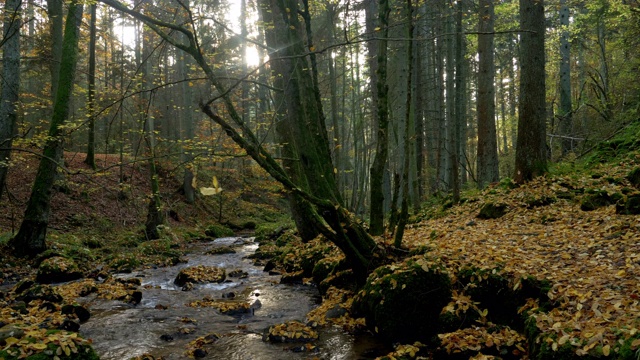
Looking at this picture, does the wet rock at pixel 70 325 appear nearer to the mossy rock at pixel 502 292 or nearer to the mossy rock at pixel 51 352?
the mossy rock at pixel 51 352

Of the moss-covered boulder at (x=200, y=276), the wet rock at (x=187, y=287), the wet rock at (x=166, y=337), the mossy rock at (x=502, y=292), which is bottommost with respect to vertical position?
the wet rock at (x=187, y=287)

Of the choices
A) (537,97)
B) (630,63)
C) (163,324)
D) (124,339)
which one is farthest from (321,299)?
(630,63)

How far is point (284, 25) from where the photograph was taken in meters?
8.88

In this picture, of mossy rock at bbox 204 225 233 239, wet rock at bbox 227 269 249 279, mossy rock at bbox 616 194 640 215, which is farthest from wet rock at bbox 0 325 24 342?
mossy rock at bbox 204 225 233 239

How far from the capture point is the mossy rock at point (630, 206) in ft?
19.9

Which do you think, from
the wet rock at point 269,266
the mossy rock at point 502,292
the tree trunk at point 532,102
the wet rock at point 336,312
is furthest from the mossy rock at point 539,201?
the wet rock at point 269,266

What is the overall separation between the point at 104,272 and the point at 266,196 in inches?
729

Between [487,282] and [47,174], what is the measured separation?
10484mm

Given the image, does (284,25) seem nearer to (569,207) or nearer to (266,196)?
(569,207)

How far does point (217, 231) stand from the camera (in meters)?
18.6

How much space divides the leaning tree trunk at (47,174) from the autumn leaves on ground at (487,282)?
54cm

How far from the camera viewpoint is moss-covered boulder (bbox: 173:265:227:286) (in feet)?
30.0

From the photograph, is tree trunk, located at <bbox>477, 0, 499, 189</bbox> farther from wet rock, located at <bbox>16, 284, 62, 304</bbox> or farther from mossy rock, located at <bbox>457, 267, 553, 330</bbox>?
wet rock, located at <bbox>16, 284, 62, 304</bbox>

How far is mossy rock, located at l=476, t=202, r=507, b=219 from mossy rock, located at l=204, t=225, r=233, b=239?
492 inches
